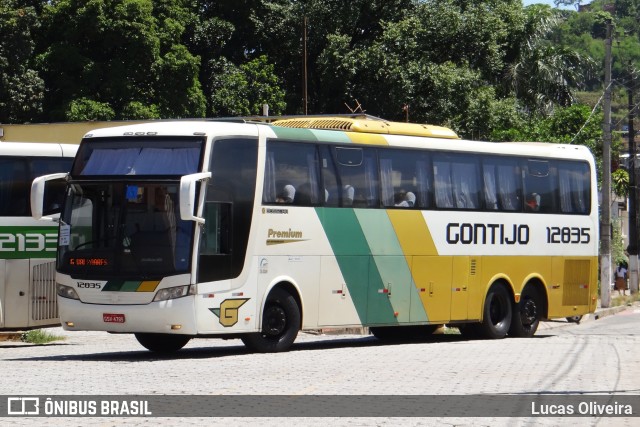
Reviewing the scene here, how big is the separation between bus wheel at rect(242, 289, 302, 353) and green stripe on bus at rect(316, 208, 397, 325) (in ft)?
4.75

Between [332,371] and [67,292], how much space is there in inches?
189

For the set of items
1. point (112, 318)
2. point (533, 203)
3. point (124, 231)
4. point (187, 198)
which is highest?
point (187, 198)

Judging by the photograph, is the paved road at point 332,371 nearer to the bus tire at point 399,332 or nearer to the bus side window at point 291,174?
the bus tire at point 399,332

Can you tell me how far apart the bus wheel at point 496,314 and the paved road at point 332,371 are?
1.27m

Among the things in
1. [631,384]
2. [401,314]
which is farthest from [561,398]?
[401,314]

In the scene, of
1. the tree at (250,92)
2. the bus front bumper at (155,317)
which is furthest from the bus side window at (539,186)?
the tree at (250,92)

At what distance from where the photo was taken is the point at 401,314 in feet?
72.5

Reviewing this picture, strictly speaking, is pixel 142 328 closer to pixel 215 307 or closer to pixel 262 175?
pixel 215 307

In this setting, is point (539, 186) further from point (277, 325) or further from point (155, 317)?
point (155, 317)

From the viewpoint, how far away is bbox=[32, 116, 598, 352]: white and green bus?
17.9 meters

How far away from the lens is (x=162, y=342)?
789 inches

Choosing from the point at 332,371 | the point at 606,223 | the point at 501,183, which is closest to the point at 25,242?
the point at 332,371

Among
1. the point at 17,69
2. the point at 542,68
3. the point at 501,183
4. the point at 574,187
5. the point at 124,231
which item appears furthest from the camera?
the point at 542,68

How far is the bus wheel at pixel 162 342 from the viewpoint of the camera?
19.9m
